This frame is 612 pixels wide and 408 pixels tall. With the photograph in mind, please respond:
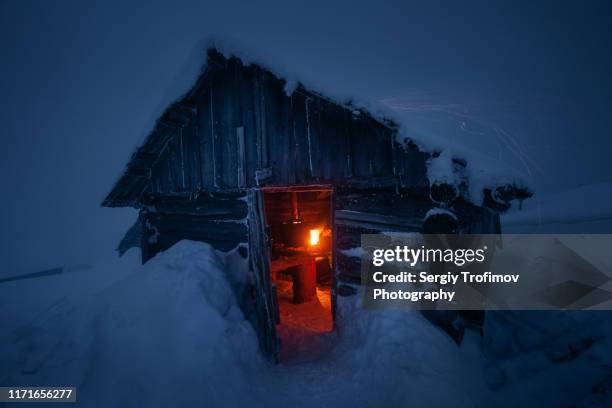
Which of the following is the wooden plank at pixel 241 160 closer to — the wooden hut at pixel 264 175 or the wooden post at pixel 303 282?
the wooden hut at pixel 264 175

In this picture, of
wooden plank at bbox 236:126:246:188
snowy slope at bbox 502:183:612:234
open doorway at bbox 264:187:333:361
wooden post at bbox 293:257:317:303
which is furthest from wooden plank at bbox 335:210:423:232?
snowy slope at bbox 502:183:612:234

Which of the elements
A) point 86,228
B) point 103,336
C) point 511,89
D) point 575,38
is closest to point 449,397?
point 103,336

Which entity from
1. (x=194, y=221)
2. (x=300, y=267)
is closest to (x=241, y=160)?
(x=194, y=221)

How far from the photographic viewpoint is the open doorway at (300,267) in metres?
6.75

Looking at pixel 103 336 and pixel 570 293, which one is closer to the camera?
pixel 103 336

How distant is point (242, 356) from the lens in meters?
4.22

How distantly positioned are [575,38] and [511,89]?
18161mm

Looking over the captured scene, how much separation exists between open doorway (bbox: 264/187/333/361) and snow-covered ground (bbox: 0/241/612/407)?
4.60 feet

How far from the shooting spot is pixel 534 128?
130 feet

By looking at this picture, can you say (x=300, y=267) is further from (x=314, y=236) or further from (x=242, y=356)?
(x=242, y=356)

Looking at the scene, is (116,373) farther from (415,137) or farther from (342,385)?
(415,137)

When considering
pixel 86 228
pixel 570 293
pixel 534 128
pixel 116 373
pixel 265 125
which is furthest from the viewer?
pixel 86 228

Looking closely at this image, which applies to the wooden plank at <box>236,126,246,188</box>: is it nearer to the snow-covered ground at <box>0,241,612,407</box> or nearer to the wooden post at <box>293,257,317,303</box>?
the snow-covered ground at <box>0,241,612,407</box>

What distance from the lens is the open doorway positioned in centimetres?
675
